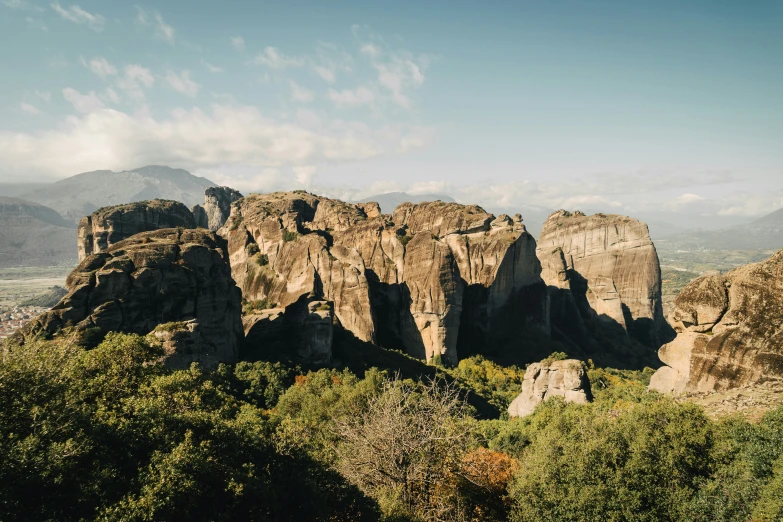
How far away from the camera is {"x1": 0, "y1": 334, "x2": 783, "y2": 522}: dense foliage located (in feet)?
41.8

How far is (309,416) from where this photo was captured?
32188 millimetres

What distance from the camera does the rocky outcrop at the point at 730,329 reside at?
25922 mm

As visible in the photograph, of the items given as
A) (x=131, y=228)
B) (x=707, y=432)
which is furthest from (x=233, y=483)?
(x=131, y=228)

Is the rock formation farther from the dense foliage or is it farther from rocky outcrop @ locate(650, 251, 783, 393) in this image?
rocky outcrop @ locate(650, 251, 783, 393)

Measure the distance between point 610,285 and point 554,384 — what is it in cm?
5142

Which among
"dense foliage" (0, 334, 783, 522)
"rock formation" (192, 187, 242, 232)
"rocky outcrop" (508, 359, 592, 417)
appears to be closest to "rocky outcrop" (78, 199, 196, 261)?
"rock formation" (192, 187, 242, 232)

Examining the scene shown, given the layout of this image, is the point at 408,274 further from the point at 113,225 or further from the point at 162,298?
the point at 113,225

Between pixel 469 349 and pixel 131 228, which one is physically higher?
pixel 131 228

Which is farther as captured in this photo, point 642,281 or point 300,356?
point 642,281

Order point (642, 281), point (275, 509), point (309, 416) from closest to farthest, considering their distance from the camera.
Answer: point (275, 509) < point (309, 416) < point (642, 281)

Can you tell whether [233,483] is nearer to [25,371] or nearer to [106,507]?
[106,507]

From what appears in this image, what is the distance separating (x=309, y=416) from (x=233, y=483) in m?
18.5

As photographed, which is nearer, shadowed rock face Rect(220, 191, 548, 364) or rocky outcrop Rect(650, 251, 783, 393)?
rocky outcrop Rect(650, 251, 783, 393)

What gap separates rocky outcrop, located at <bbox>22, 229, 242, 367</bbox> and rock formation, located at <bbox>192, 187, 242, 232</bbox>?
72702mm
